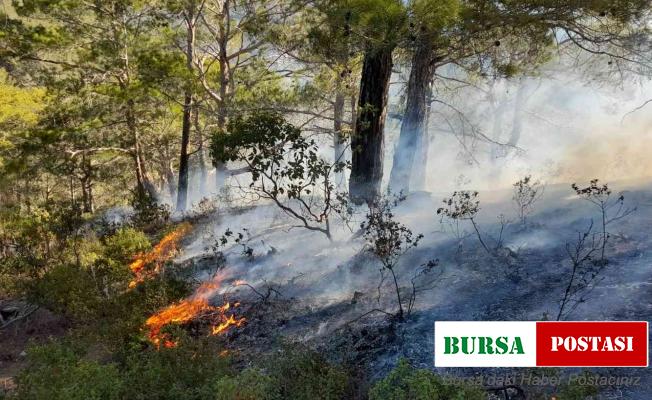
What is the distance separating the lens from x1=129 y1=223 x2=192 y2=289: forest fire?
867cm

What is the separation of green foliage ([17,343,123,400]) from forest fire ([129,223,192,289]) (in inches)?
137

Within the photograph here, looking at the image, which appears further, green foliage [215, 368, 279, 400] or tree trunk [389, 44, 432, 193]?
tree trunk [389, 44, 432, 193]

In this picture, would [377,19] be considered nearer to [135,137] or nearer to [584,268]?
[584,268]

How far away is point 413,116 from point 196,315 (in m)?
6.94

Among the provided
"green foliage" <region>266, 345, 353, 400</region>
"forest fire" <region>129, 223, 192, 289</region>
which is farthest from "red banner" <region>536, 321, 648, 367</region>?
"forest fire" <region>129, 223, 192, 289</region>

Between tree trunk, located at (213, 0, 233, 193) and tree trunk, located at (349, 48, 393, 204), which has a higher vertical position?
tree trunk, located at (213, 0, 233, 193)

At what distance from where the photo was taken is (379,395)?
3627 millimetres

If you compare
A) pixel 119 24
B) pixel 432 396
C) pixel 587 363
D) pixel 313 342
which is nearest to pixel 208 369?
pixel 313 342

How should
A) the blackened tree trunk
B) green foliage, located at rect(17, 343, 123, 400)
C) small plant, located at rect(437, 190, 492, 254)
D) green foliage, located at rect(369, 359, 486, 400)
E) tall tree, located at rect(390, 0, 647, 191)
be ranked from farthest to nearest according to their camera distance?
the blackened tree trunk, tall tree, located at rect(390, 0, 647, 191), small plant, located at rect(437, 190, 492, 254), green foliage, located at rect(17, 343, 123, 400), green foliage, located at rect(369, 359, 486, 400)

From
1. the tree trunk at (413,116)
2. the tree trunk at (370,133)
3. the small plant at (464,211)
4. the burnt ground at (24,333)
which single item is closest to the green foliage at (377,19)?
the tree trunk at (370,133)

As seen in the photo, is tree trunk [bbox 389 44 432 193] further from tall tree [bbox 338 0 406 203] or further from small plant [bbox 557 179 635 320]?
small plant [bbox 557 179 635 320]

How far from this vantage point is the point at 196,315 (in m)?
7.16

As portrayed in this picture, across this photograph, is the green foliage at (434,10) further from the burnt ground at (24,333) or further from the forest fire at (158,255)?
the burnt ground at (24,333)

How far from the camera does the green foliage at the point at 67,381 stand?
3838mm
